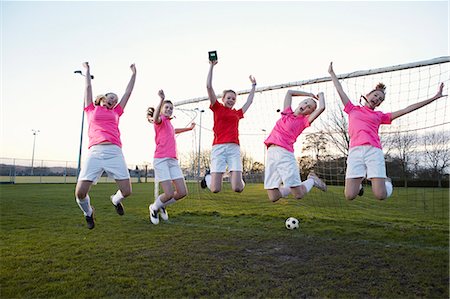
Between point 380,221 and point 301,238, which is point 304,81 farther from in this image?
point 380,221

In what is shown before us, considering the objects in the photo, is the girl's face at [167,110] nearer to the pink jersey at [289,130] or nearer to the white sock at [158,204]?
the white sock at [158,204]

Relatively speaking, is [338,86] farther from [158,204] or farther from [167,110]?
[158,204]

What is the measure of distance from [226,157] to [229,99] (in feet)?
3.42

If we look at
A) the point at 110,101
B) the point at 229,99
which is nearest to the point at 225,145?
the point at 229,99

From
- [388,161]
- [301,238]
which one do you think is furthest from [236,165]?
[388,161]

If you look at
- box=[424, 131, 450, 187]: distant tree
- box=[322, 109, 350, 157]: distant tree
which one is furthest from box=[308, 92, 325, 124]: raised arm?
box=[424, 131, 450, 187]: distant tree

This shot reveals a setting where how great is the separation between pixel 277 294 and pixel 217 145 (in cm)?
273

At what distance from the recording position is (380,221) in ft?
31.9

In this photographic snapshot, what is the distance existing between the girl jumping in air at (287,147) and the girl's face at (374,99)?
817 millimetres

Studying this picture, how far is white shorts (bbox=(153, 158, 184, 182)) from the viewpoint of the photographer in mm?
6387

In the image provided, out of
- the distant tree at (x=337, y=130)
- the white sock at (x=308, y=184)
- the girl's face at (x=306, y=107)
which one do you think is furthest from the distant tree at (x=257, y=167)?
the girl's face at (x=306, y=107)

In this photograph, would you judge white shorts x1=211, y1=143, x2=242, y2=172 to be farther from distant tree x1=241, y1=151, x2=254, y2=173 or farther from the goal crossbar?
distant tree x1=241, y1=151, x2=254, y2=173

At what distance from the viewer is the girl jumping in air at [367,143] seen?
527 cm

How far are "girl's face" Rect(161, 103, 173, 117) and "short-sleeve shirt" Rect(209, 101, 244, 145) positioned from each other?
0.96 meters
